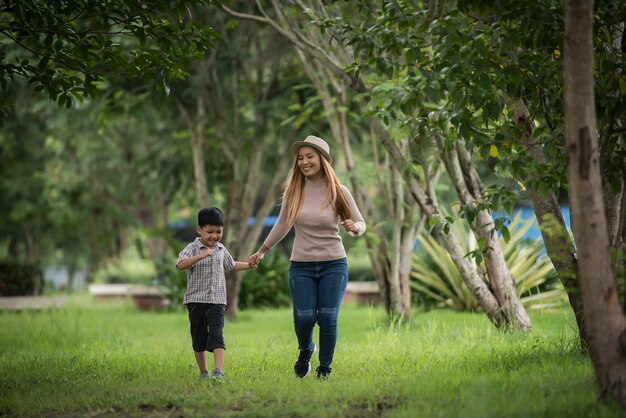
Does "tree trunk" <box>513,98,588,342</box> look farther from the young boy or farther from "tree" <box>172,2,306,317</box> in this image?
"tree" <box>172,2,306,317</box>

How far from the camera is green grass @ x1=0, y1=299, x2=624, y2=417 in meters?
5.55

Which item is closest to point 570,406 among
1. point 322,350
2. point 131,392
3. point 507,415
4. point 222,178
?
point 507,415

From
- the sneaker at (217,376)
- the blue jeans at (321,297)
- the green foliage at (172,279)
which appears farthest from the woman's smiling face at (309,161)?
the green foliage at (172,279)

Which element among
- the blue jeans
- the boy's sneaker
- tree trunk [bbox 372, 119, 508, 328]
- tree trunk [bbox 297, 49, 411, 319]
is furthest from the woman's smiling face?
tree trunk [bbox 297, 49, 411, 319]

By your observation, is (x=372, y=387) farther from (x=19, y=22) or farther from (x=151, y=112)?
(x=151, y=112)

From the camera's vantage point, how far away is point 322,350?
7012 mm

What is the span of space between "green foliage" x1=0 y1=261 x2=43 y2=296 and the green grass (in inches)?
385

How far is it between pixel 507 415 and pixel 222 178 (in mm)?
12669

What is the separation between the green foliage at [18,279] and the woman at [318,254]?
48.7 feet

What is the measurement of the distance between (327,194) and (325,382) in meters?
1.53

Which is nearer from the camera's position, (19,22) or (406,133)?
(19,22)

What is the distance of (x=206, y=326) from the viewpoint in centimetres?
702

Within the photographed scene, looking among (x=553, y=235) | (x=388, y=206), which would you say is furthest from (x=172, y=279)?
(x=553, y=235)

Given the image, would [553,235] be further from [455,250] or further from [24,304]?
[24,304]
